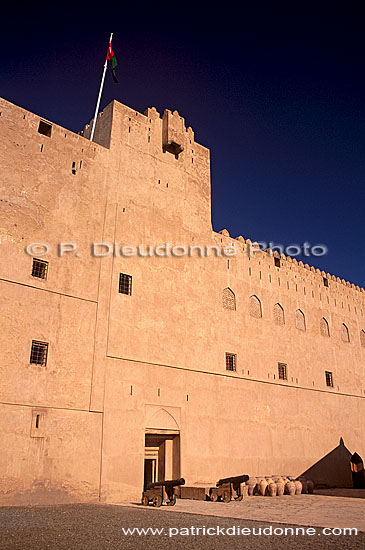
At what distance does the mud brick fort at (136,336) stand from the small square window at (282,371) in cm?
7

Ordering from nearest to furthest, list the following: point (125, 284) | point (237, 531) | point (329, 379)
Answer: point (237, 531) → point (125, 284) → point (329, 379)

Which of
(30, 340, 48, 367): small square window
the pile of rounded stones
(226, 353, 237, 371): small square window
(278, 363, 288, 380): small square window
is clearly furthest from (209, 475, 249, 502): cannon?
(278, 363, 288, 380): small square window

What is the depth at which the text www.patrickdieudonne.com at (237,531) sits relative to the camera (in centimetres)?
795

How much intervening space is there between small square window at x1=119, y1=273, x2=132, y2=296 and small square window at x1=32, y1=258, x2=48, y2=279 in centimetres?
268

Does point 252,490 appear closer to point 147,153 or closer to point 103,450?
point 103,450

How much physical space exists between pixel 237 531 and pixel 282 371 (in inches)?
528

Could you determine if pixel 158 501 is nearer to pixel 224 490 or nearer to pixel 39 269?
pixel 224 490

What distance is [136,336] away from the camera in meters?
15.5

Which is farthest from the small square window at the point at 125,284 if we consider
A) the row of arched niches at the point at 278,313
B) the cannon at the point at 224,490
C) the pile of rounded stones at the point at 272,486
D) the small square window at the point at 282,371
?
the small square window at the point at 282,371

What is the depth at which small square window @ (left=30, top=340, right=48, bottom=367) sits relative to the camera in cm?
1296

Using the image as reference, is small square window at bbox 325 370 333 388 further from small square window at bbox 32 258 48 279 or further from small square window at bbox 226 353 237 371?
small square window at bbox 32 258 48 279

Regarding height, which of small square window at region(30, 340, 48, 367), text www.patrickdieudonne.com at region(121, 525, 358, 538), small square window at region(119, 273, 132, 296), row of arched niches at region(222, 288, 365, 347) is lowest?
text www.patrickdieudonne.com at region(121, 525, 358, 538)

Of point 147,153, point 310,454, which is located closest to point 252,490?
point 310,454

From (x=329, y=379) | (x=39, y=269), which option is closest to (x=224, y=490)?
(x=39, y=269)
